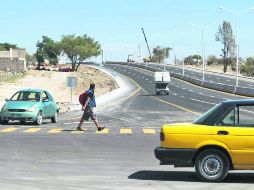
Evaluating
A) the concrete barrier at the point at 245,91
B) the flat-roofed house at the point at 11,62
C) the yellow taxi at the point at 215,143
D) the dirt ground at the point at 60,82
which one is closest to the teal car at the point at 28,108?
the yellow taxi at the point at 215,143

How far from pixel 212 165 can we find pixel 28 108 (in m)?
16.9

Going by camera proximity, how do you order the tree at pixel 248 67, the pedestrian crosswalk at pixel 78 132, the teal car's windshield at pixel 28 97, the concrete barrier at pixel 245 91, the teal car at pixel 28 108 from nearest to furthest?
the pedestrian crosswalk at pixel 78 132 → the teal car at pixel 28 108 → the teal car's windshield at pixel 28 97 → the concrete barrier at pixel 245 91 → the tree at pixel 248 67

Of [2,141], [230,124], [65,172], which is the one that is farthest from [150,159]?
[2,141]

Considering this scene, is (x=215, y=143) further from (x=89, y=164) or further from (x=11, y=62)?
(x=11, y=62)

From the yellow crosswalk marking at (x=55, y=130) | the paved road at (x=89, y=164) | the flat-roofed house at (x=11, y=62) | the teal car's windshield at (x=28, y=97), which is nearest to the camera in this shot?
the paved road at (x=89, y=164)

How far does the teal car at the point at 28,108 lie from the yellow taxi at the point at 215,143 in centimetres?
1635

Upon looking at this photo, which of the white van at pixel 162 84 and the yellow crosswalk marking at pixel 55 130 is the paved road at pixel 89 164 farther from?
the white van at pixel 162 84

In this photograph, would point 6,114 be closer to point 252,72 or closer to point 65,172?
point 65,172

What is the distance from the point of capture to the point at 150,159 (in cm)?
1481

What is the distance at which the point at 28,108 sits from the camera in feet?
88.2

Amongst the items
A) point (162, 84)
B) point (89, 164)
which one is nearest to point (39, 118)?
point (89, 164)

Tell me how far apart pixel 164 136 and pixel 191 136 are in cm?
51

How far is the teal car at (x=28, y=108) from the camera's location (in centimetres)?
2684

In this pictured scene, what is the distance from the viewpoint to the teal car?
2684cm
